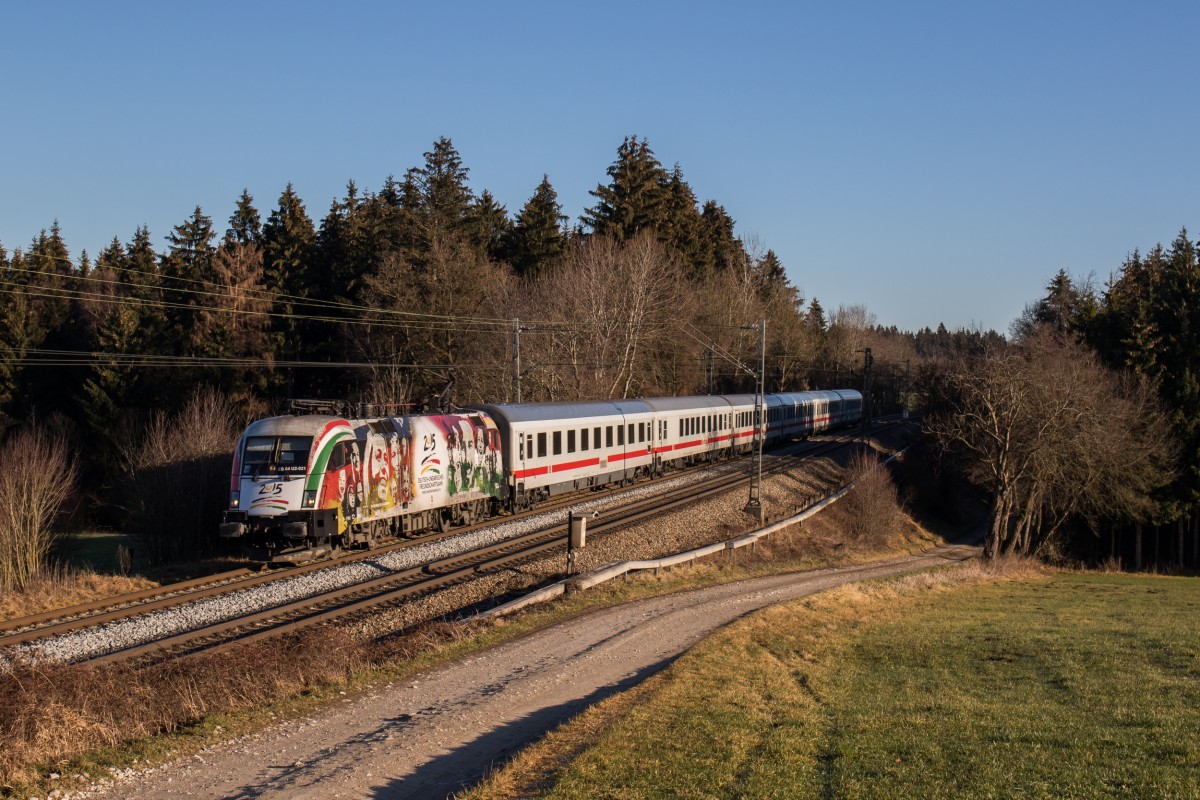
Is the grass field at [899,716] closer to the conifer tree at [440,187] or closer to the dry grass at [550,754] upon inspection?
the dry grass at [550,754]

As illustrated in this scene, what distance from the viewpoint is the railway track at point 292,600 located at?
15.5 metres

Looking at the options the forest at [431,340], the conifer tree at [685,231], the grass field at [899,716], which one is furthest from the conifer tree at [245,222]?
the grass field at [899,716]

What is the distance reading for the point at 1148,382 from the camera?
48.1 m

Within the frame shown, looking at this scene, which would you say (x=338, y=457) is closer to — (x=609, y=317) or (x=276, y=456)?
(x=276, y=456)

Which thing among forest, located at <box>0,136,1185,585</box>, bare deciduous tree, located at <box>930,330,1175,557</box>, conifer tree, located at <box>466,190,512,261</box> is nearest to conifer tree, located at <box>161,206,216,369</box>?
forest, located at <box>0,136,1185,585</box>

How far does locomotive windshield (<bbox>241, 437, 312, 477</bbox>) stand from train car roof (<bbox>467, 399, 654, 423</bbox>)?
955cm

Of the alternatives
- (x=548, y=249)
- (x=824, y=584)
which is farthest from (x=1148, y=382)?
(x=548, y=249)

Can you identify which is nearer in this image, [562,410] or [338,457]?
[338,457]

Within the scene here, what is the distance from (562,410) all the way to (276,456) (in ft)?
45.0

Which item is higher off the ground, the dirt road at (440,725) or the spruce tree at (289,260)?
the spruce tree at (289,260)

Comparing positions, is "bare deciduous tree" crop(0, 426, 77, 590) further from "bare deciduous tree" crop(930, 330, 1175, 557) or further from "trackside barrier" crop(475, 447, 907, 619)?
"bare deciduous tree" crop(930, 330, 1175, 557)

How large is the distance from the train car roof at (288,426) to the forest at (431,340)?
6.40m

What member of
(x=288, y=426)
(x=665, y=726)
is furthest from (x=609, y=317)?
(x=665, y=726)

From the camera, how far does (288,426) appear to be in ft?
69.9
